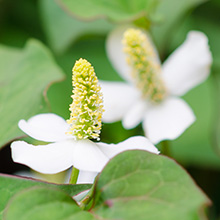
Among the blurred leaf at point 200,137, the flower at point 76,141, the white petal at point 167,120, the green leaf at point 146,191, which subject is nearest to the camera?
the green leaf at point 146,191

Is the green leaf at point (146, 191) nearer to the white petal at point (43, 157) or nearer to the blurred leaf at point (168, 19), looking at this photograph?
the white petal at point (43, 157)

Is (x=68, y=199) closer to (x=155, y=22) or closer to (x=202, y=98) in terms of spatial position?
(x=155, y=22)

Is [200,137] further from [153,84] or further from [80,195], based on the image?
[80,195]

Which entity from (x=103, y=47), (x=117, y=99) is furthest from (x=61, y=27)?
(x=117, y=99)

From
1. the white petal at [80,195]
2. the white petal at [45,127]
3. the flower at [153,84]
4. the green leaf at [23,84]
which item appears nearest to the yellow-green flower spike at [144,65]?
the flower at [153,84]

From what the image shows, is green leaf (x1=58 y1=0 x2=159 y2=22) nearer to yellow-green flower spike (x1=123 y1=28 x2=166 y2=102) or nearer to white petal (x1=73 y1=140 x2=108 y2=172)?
yellow-green flower spike (x1=123 y1=28 x2=166 y2=102)

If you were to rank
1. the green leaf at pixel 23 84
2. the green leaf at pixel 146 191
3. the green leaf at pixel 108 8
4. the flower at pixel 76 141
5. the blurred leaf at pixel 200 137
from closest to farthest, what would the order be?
1. the green leaf at pixel 146 191
2. the flower at pixel 76 141
3. the green leaf at pixel 23 84
4. the green leaf at pixel 108 8
5. the blurred leaf at pixel 200 137
